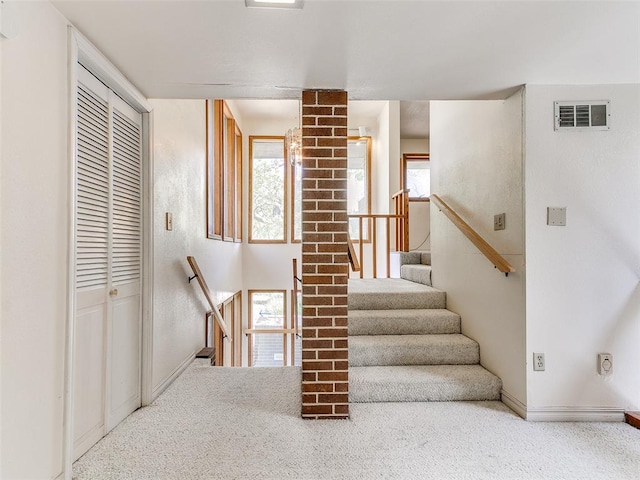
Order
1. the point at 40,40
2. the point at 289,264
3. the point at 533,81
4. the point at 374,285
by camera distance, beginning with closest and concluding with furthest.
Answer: the point at 40,40, the point at 533,81, the point at 374,285, the point at 289,264

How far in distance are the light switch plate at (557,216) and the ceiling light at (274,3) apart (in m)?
1.93

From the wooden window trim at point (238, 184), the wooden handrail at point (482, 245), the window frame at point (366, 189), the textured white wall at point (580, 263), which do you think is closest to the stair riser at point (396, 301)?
the wooden handrail at point (482, 245)

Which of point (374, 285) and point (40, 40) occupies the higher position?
point (40, 40)

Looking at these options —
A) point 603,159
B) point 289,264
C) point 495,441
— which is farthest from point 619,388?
point 289,264

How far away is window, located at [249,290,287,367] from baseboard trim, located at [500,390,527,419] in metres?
4.50

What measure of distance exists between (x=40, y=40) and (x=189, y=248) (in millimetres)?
2118

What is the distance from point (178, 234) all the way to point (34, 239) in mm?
1644

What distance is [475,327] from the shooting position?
2.87 m

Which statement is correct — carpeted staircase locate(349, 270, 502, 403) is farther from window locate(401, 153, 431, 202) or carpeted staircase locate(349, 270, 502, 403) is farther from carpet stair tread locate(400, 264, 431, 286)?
window locate(401, 153, 431, 202)

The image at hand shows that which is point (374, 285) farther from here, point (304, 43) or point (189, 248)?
point (304, 43)

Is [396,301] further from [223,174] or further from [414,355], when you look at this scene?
[223,174]

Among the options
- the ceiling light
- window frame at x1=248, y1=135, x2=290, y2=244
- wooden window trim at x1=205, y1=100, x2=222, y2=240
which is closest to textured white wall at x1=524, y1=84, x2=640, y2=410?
the ceiling light

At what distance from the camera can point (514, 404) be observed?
94.0 inches

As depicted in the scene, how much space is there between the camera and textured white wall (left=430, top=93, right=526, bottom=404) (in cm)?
237
